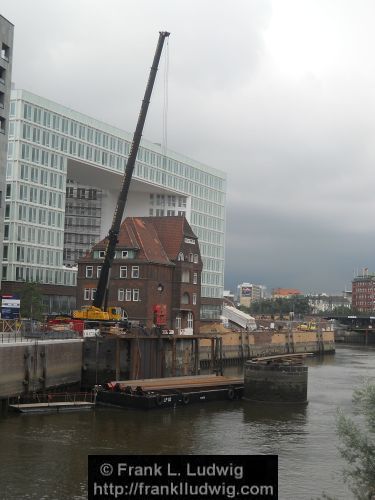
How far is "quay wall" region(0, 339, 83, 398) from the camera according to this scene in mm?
50469

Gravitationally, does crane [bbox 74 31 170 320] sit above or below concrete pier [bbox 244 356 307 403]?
above

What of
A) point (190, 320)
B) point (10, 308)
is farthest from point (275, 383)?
point (190, 320)

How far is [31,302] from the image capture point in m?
92.1

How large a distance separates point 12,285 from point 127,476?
9833 centimetres

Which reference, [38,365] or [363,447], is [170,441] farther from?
[363,447]

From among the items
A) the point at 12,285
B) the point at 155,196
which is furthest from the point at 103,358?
the point at 155,196

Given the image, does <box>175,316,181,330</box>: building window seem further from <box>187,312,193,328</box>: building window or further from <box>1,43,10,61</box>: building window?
<box>1,43,10,61</box>: building window

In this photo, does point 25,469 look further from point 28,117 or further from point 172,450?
point 28,117

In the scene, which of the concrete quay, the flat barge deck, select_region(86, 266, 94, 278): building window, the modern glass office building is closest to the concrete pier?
the flat barge deck

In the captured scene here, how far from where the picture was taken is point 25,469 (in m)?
33.3

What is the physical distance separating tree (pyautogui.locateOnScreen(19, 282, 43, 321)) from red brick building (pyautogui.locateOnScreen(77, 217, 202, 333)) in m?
6.10

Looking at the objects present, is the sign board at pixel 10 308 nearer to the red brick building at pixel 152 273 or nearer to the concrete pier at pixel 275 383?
the red brick building at pixel 152 273

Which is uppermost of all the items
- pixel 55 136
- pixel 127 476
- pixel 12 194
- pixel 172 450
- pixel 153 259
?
pixel 55 136

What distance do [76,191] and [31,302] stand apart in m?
56.7
